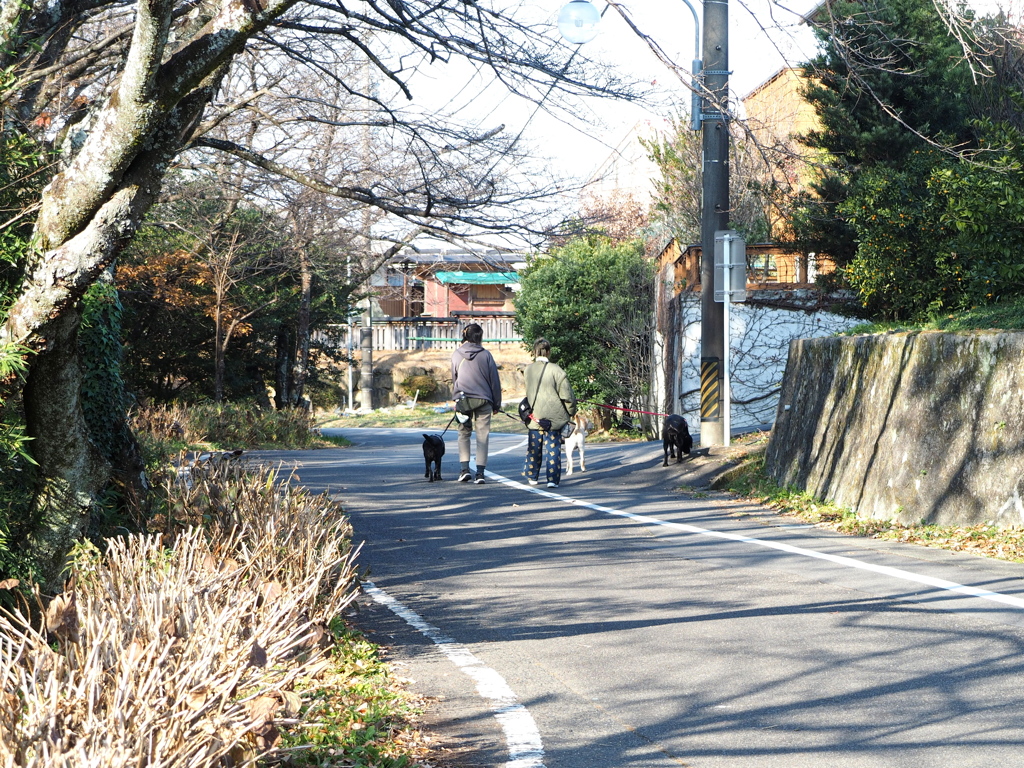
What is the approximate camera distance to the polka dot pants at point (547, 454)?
14078 mm

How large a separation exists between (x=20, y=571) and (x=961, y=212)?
10.2 meters

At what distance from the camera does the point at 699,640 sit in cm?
593

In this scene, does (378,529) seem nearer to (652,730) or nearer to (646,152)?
(652,730)

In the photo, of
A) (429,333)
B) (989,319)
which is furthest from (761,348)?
(429,333)

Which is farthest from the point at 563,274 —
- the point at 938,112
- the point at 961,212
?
the point at 961,212

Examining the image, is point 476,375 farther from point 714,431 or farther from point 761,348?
point 761,348

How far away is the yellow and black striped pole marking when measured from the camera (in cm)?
1539

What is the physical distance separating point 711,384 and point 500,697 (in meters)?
11.0

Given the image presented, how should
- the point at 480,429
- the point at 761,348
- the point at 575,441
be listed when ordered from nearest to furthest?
the point at 480,429, the point at 575,441, the point at 761,348

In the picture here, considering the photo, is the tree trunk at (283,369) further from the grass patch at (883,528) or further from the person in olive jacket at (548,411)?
the grass patch at (883,528)

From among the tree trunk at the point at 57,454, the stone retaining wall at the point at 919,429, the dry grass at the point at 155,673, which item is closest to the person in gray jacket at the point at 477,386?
the stone retaining wall at the point at 919,429

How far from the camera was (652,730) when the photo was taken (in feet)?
14.7

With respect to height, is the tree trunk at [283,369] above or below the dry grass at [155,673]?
above

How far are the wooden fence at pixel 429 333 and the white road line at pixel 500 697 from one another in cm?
4168
